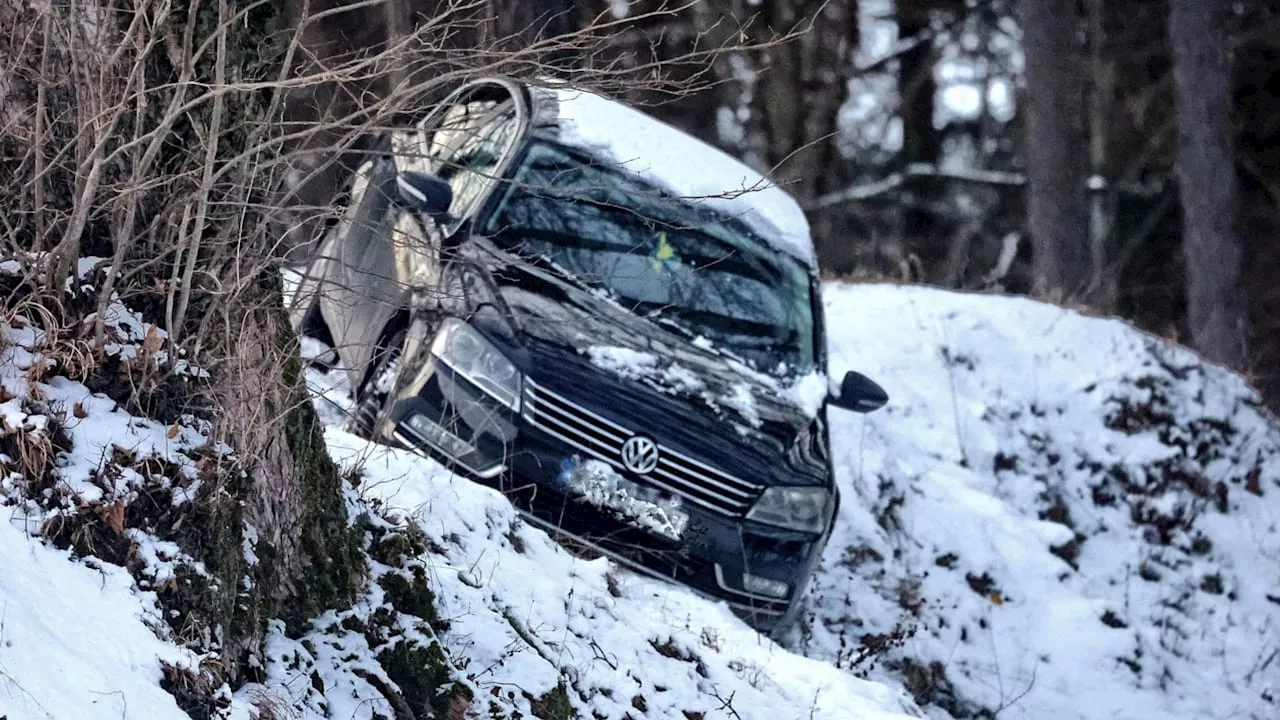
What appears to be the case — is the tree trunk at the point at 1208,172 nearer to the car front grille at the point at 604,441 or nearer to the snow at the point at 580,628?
the car front grille at the point at 604,441

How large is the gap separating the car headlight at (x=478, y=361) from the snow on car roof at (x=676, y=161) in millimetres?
1062

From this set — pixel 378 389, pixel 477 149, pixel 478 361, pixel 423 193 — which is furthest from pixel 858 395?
pixel 423 193

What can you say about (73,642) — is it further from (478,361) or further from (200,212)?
(478,361)

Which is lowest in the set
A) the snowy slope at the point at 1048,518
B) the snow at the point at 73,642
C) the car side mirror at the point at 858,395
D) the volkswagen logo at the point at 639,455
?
the snowy slope at the point at 1048,518

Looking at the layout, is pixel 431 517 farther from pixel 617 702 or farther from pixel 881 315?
pixel 881 315

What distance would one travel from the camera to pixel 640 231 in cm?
670

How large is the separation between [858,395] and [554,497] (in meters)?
1.81

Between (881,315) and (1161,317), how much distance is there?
12.3 m

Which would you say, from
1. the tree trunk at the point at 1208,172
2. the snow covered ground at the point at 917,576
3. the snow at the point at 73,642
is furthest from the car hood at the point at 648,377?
the tree trunk at the point at 1208,172

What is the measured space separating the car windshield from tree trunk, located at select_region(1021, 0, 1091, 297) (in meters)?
10.2

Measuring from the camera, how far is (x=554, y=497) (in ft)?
20.1

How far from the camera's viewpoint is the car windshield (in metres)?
6.55

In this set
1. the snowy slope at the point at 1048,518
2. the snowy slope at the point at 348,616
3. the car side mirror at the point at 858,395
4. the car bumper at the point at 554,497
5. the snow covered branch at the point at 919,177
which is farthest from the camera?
the snow covered branch at the point at 919,177

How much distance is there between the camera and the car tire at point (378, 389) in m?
6.27
